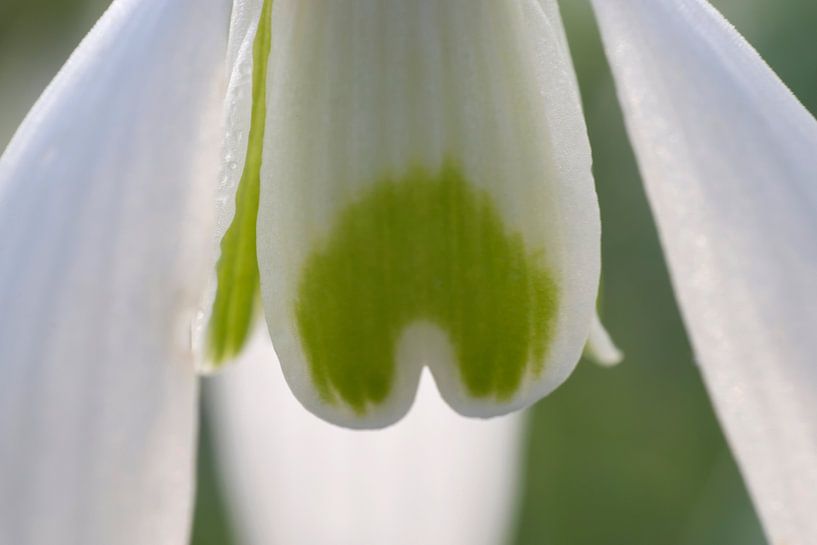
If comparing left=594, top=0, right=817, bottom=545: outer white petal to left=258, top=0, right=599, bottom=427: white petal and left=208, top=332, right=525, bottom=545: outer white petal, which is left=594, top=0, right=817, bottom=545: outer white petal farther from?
left=208, top=332, right=525, bottom=545: outer white petal

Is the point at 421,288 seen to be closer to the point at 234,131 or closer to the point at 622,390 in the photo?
the point at 234,131

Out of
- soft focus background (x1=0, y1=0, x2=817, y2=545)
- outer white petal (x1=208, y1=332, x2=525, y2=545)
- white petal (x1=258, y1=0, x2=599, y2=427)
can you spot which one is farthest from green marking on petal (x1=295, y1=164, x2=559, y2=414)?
soft focus background (x1=0, y1=0, x2=817, y2=545)

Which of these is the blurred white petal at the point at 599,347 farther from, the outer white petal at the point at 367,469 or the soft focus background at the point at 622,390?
the soft focus background at the point at 622,390

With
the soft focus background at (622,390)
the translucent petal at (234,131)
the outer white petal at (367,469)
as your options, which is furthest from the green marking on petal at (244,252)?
the soft focus background at (622,390)

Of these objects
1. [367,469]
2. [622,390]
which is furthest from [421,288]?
[622,390]

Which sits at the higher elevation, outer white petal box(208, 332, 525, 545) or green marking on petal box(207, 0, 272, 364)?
green marking on petal box(207, 0, 272, 364)

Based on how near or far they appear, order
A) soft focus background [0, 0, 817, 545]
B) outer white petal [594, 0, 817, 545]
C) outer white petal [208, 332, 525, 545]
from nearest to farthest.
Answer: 1. outer white petal [594, 0, 817, 545]
2. outer white petal [208, 332, 525, 545]
3. soft focus background [0, 0, 817, 545]

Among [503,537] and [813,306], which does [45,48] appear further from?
[813,306]
